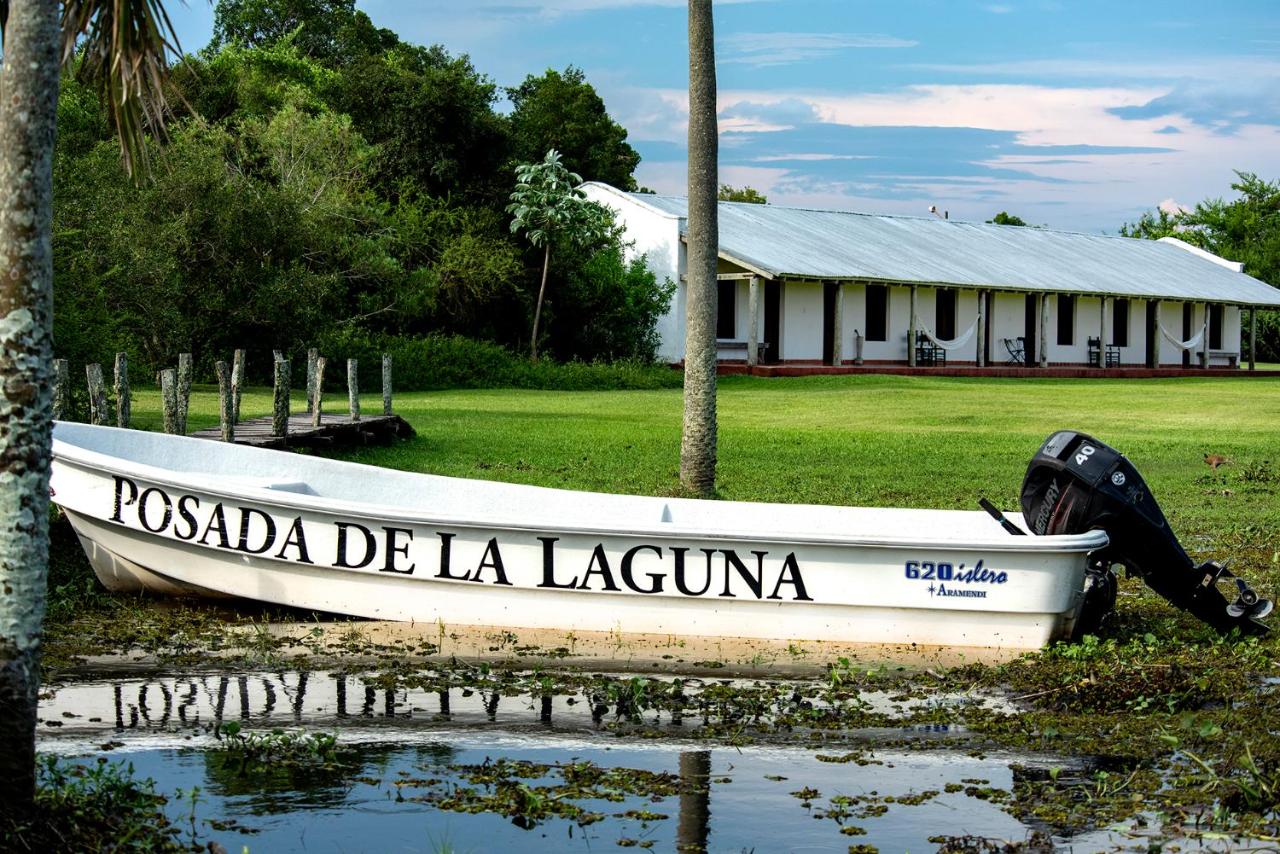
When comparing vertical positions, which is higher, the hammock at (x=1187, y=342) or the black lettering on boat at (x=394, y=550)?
the hammock at (x=1187, y=342)

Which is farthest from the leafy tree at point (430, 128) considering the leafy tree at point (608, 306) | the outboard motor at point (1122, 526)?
the outboard motor at point (1122, 526)

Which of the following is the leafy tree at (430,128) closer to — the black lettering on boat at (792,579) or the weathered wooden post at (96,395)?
the weathered wooden post at (96,395)

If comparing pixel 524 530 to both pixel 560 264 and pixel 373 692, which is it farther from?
pixel 560 264

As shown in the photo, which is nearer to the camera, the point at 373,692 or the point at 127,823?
→ the point at 127,823

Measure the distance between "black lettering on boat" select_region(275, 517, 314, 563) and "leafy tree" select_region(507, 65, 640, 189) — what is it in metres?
49.5

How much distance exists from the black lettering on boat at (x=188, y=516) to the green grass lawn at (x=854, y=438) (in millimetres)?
6240

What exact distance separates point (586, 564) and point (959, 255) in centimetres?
3920

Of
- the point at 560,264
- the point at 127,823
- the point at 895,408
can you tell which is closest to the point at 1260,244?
the point at 560,264

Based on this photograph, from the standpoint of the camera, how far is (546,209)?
40.8m

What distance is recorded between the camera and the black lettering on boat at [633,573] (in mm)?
9117

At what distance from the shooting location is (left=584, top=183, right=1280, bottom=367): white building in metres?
41.3

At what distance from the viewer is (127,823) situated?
204 inches

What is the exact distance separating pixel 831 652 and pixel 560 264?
1344 inches

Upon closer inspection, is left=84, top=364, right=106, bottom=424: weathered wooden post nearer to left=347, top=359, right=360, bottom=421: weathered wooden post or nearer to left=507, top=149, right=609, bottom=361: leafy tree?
left=347, top=359, right=360, bottom=421: weathered wooden post
